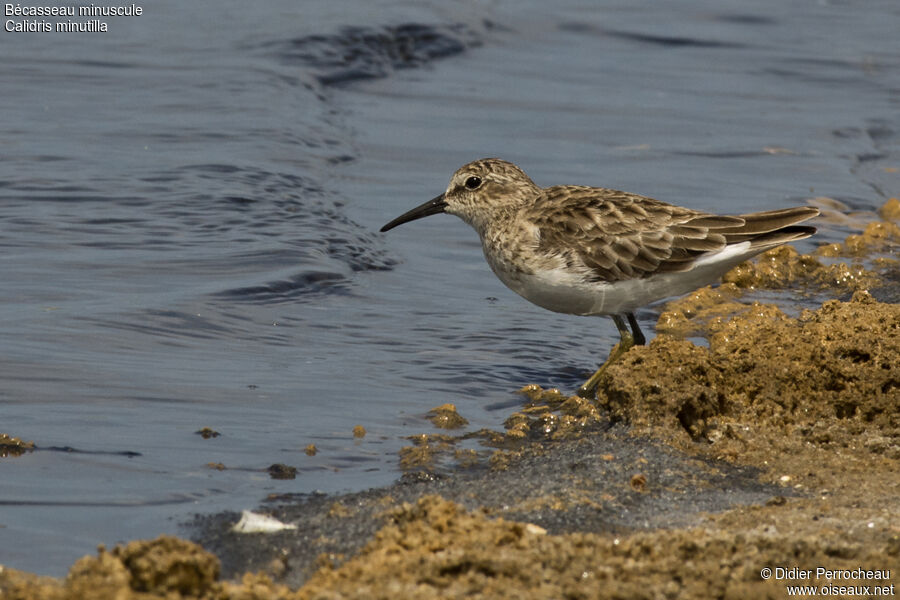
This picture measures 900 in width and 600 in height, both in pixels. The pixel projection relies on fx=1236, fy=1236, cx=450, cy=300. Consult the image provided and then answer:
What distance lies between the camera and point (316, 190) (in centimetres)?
1096

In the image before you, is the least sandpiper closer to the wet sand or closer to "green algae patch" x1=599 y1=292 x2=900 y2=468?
the wet sand

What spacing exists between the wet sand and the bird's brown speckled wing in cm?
55

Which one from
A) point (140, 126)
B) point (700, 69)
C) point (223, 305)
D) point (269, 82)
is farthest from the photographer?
point (700, 69)

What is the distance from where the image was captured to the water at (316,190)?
616 centimetres

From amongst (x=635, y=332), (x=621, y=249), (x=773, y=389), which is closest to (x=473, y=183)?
(x=621, y=249)

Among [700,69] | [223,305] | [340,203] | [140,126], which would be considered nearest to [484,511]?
[223,305]

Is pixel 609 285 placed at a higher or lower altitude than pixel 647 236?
lower

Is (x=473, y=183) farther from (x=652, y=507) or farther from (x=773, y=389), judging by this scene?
(x=652, y=507)

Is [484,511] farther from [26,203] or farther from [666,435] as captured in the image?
[26,203]

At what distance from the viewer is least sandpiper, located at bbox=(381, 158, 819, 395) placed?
731 centimetres

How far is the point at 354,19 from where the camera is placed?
51.6ft

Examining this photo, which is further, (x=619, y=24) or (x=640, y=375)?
(x=619, y=24)

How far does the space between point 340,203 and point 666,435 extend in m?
5.52

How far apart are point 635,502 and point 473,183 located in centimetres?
366
